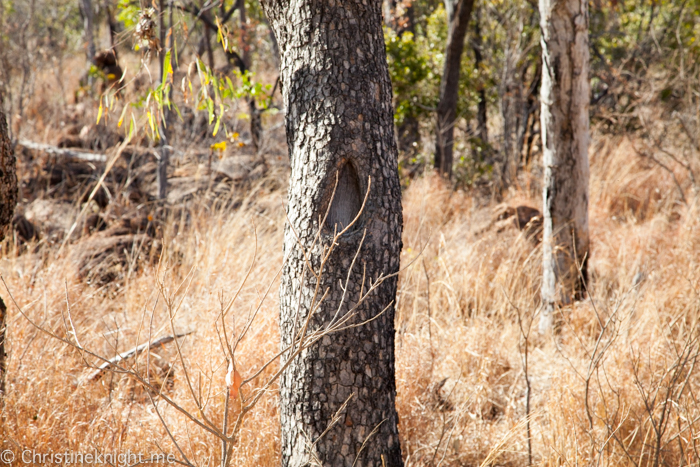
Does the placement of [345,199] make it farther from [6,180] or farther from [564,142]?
[564,142]

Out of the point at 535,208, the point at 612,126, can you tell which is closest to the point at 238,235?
the point at 535,208

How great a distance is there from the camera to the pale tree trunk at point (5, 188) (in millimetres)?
2146

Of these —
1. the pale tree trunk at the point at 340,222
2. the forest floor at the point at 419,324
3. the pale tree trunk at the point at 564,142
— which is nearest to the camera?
the pale tree trunk at the point at 340,222

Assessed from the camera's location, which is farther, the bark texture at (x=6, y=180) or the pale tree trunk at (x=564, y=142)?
the pale tree trunk at (x=564, y=142)

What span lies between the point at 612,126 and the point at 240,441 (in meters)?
7.52

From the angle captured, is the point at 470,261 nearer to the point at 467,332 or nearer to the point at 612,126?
the point at 467,332

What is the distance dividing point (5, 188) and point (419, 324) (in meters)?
2.50

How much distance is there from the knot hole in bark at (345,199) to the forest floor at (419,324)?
524 millimetres

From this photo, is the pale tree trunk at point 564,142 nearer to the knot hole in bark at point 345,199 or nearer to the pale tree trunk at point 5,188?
the knot hole in bark at point 345,199

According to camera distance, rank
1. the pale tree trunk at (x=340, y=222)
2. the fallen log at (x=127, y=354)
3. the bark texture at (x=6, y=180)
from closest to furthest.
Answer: the pale tree trunk at (x=340, y=222) < the bark texture at (x=6, y=180) < the fallen log at (x=127, y=354)

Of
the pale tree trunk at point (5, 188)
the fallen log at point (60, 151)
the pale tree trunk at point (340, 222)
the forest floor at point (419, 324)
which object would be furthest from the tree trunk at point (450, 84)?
the pale tree trunk at point (5, 188)

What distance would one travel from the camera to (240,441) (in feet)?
7.59

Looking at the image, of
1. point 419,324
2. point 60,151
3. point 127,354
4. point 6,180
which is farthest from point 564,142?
point 60,151

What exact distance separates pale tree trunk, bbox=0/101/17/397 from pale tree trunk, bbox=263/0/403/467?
1.24 m
